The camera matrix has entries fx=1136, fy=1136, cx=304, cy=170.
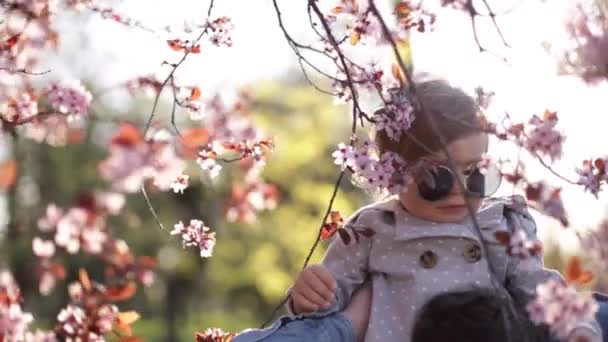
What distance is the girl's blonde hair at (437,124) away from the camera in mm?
2256

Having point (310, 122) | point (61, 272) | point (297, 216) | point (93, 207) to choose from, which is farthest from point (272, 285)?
point (93, 207)

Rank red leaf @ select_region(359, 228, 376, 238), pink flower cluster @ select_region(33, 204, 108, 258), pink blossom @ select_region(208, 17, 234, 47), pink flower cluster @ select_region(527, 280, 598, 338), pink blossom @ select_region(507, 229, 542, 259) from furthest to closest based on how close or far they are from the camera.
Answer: pink blossom @ select_region(208, 17, 234, 47) → red leaf @ select_region(359, 228, 376, 238) → pink flower cluster @ select_region(33, 204, 108, 258) → pink blossom @ select_region(507, 229, 542, 259) → pink flower cluster @ select_region(527, 280, 598, 338)

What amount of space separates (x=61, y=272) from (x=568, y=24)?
4.68 ft

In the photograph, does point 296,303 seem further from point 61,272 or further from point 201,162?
point 61,272

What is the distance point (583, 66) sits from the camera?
76.1 inches

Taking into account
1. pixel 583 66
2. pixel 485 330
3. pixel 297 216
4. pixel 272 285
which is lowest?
pixel 272 285

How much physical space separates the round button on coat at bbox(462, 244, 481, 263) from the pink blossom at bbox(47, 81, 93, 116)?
2.78ft

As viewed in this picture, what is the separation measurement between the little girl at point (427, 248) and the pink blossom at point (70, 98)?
0.59m

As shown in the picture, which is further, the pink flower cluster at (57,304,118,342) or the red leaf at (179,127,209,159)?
the pink flower cluster at (57,304,118,342)

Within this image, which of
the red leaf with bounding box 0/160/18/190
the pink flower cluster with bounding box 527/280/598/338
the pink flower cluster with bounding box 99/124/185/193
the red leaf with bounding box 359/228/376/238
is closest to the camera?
the pink flower cluster with bounding box 99/124/185/193

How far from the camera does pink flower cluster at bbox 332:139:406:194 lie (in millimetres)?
2195

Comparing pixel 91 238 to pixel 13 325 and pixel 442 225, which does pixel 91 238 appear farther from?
pixel 442 225

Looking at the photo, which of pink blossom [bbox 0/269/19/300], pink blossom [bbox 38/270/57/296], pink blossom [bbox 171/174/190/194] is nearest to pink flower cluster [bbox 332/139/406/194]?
pink blossom [bbox 171/174/190/194]

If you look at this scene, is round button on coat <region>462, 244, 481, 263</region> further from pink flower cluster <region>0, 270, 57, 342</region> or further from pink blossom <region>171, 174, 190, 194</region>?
pink flower cluster <region>0, 270, 57, 342</region>
